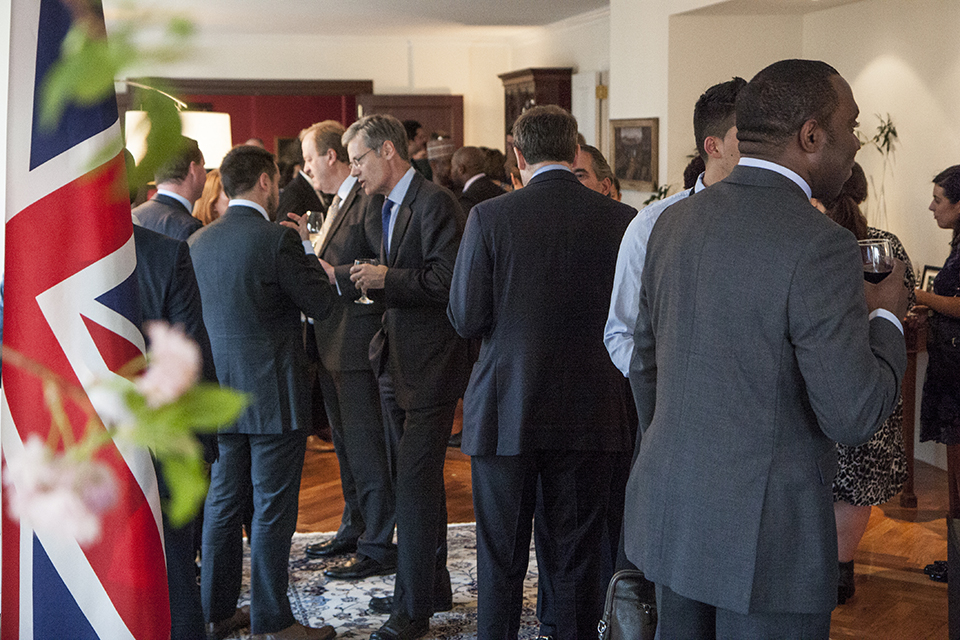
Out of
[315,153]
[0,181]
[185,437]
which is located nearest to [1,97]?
[0,181]

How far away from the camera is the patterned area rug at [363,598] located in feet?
10.6

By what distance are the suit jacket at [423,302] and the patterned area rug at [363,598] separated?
0.81m

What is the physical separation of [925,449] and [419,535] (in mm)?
3789

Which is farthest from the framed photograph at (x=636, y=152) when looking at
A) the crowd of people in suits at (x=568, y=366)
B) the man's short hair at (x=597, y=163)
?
the man's short hair at (x=597, y=163)

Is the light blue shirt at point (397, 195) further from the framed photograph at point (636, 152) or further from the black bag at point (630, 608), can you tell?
the framed photograph at point (636, 152)

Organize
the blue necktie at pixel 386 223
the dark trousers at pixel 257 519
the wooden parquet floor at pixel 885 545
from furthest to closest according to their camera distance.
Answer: the wooden parquet floor at pixel 885 545 → the blue necktie at pixel 386 223 → the dark trousers at pixel 257 519

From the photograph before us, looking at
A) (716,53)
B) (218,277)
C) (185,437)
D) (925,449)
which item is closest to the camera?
(185,437)

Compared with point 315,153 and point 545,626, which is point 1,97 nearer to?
point 315,153

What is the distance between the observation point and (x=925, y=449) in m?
5.55

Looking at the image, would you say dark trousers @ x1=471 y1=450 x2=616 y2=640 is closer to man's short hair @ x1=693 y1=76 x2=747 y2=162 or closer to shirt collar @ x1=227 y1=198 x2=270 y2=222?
man's short hair @ x1=693 y1=76 x2=747 y2=162

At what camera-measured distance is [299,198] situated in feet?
15.7

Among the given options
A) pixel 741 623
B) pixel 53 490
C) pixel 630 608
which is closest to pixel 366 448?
pixel 630 608

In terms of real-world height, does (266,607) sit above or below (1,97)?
below

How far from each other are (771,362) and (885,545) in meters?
3.07
